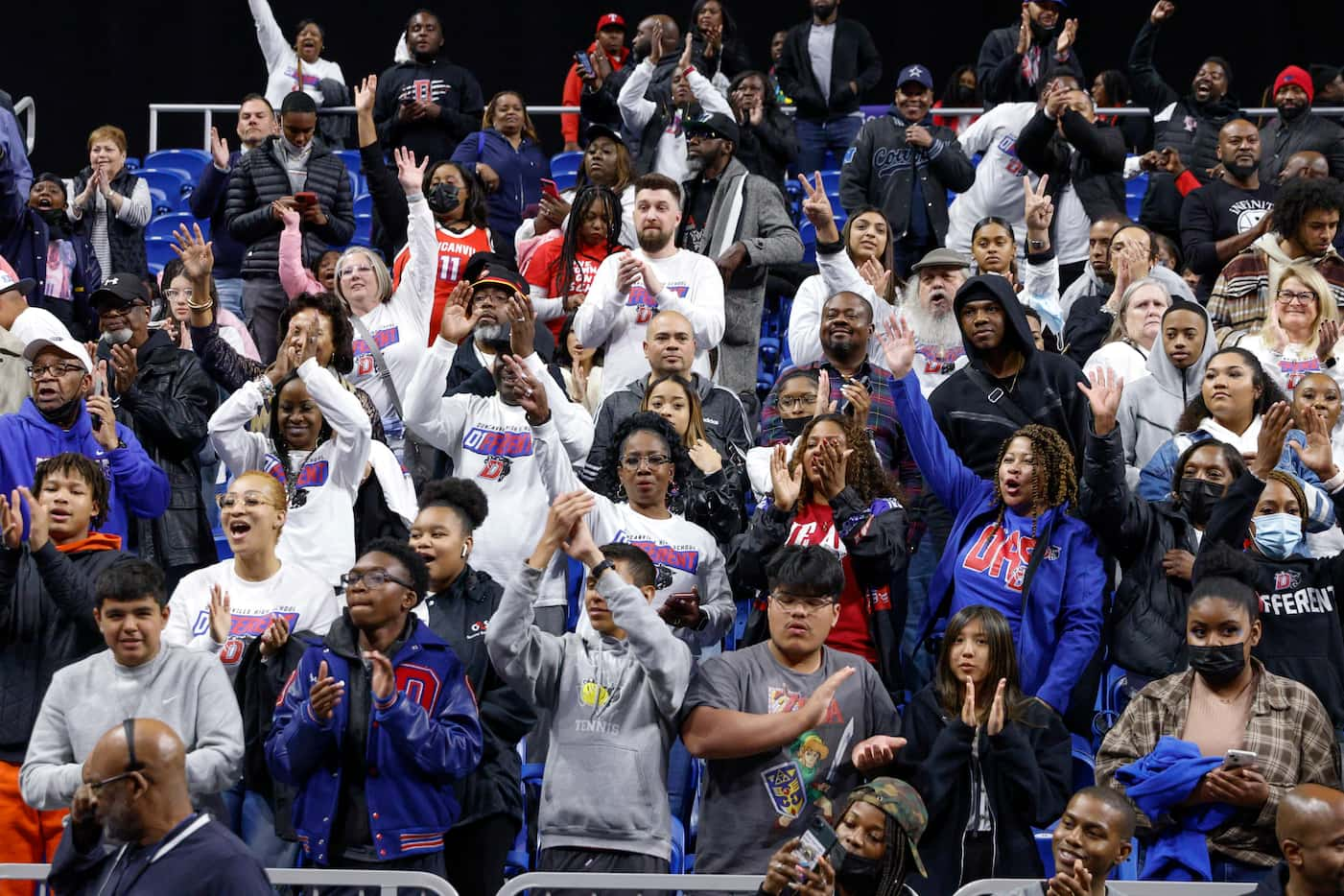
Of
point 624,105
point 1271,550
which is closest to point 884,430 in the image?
point 1271,550

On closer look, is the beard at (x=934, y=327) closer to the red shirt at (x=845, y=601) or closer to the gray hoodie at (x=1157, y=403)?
the gray hoodie at (x=1157, y=403)

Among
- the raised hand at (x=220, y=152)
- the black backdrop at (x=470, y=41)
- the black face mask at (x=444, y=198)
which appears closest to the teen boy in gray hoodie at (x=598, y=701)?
the black face mask at (x=444, y=198)

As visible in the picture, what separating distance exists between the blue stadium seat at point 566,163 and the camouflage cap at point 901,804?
8.68 meters

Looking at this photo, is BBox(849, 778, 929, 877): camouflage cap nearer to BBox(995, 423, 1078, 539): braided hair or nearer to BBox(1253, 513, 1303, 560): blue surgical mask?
BBox(995, 423, 1078, 539): braided hair

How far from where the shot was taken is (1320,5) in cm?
1592

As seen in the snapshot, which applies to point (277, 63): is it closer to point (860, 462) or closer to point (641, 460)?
point (641, 460)

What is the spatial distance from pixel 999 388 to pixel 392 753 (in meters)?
2.93

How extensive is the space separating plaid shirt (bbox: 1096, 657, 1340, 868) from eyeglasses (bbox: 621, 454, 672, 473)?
1869 mm

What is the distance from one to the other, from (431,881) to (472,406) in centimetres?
312

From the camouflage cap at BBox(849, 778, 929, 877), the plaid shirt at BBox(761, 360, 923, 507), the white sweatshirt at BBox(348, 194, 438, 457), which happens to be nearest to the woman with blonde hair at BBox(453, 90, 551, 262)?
the white sweatshirt at BBox(348, 194, 438, 457)

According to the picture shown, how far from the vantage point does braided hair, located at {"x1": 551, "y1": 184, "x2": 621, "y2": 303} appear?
9.56 m

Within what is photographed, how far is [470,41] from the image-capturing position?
16.2 metres

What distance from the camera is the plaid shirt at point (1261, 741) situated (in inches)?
222

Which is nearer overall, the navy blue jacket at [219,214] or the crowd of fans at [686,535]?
the crowd of fans at [686,535]
